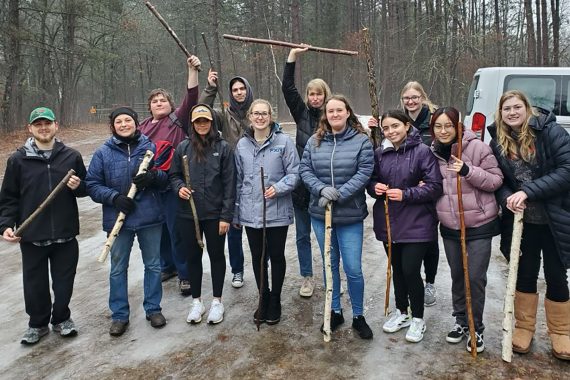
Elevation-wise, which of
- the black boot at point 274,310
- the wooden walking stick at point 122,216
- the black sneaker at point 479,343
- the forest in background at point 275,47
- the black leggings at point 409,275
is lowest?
the black sneaker at point 479,343

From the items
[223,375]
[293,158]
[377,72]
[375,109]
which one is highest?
[377,72]

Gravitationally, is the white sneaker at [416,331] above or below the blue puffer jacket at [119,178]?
below

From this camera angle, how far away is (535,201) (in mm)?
3262

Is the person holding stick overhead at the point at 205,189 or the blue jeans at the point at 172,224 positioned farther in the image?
the blue jeans at the point at 172,224

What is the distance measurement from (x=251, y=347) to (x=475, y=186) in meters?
2.13

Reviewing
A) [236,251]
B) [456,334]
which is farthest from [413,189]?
[236,251]

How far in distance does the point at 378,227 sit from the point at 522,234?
42.1 inches

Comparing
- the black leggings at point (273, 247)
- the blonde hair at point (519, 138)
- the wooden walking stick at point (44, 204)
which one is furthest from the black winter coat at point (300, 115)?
the wooden walking stick at point (44, 204)

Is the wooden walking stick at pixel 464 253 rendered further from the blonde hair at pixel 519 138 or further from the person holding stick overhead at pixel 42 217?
the person holding stick overhead at pixel 42 217

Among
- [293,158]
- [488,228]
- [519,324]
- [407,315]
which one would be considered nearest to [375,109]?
[293,158]

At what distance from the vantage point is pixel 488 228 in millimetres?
3408

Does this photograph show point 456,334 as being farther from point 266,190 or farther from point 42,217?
point 42,217

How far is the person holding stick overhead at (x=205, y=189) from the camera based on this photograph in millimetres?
3957

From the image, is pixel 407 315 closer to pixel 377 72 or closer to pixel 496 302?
pixel 496 302
